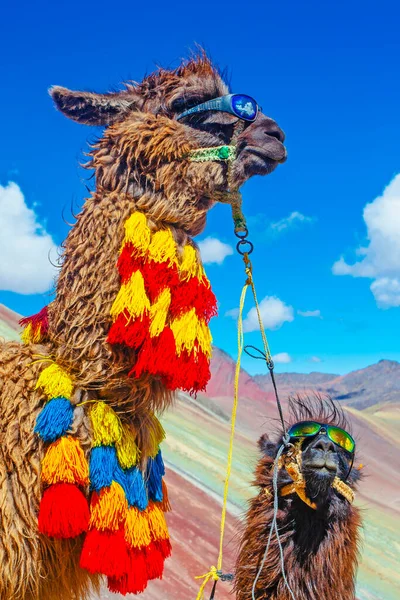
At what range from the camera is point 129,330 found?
243 centimetres

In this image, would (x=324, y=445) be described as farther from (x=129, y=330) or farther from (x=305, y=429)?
(x=129, y=330)

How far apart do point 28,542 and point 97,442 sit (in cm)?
45

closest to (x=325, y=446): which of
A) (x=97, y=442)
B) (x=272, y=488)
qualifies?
(x=272, y=488)

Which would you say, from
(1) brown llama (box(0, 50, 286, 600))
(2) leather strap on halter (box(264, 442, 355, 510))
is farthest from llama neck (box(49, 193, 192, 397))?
(2) leather strap on halter (box(264, 442, 355, 510))

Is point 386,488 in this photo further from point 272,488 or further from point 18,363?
point 18,363

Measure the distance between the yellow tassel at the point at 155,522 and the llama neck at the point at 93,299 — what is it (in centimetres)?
57

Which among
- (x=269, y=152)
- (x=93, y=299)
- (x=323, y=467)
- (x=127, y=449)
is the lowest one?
(x=127, y=449)

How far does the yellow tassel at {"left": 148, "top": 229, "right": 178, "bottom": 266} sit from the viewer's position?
8.20 ft

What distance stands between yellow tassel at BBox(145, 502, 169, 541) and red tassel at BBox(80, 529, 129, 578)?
230 mm

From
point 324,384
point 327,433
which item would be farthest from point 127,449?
point 324,384

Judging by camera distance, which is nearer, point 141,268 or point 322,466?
point 141,268

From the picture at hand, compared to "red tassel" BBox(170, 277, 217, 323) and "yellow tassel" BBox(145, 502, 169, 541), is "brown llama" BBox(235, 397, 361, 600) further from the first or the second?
"red tassel" BBox(170, 277, 217, 323)

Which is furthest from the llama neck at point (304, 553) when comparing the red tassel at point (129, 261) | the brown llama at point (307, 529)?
the red tassel at point (129, 261)

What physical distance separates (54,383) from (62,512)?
1.61ft
